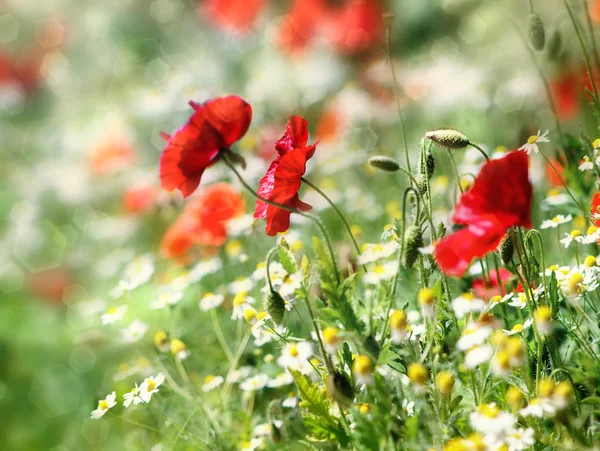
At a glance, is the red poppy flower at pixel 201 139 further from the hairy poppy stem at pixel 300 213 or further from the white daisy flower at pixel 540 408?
the white daisy flower at pixel 540 408

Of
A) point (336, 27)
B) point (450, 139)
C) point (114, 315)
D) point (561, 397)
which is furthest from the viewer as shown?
point (336, 27)

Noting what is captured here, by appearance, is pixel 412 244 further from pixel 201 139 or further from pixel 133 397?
pixel 133 397

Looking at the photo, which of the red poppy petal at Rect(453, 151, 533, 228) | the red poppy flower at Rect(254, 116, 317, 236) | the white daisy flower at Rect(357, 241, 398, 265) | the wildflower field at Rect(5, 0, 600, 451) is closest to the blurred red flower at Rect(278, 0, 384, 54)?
the wildflower field at Rect(5, 0, 600, 451)

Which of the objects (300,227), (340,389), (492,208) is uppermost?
(492,208)

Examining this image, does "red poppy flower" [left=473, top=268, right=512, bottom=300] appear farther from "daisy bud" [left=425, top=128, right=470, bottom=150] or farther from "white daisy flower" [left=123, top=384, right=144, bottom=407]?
"white daisy flower" [left=123, top=384, right=144, bottom=407]

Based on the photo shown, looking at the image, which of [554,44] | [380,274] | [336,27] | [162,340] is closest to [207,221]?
[162,340]

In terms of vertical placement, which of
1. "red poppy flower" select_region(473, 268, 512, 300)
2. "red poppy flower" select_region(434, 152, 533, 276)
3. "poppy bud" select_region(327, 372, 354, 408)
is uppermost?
"red poppy flower" select_region(434, 152, 533, 276)

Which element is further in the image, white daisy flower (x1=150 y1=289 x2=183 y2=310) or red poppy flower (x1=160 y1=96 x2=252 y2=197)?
white daisy flower (x1=150 y1=289 x2=183 y2=310)

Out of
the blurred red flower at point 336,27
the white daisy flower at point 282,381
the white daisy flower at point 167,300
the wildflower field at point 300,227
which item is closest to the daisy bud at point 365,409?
the wildflower field at point 300,227
